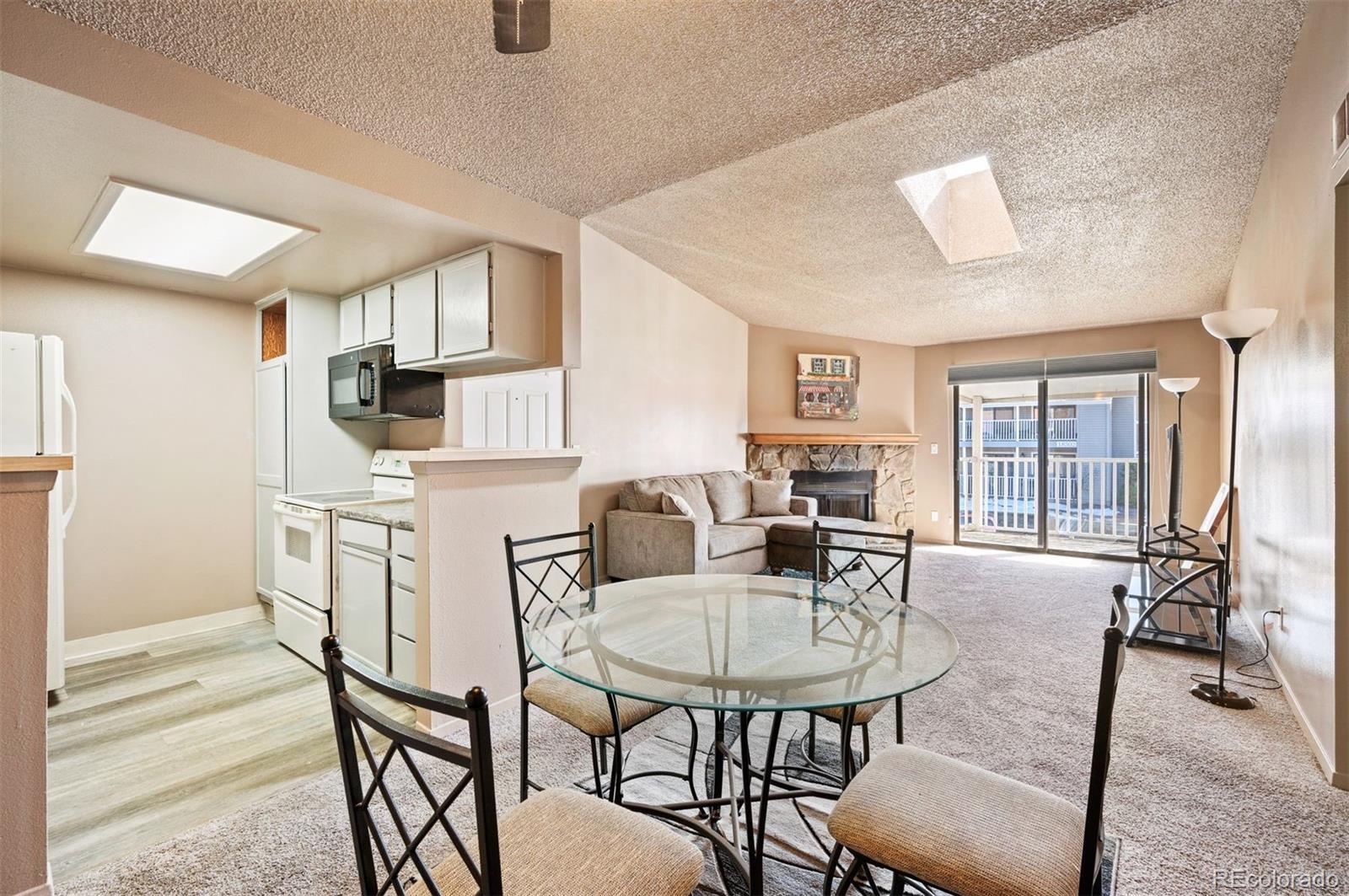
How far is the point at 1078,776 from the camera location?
6.80ft

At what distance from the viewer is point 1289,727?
8.01ft

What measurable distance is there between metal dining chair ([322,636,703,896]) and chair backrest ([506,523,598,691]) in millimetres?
604

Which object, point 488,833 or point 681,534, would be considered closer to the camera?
point 488,833

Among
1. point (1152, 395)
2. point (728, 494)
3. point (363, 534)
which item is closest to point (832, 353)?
point (728, 494)

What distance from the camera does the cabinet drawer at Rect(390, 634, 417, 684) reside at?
8.42 feet

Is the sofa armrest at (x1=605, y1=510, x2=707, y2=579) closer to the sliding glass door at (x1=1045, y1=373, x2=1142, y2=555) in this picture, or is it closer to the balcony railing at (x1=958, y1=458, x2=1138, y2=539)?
the balcony railing at (x1=958, y1=458, x2=1138, y2=539)

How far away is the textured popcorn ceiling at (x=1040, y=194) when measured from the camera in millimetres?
2338

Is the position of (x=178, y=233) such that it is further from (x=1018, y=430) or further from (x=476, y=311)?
(x=1018, y=430)

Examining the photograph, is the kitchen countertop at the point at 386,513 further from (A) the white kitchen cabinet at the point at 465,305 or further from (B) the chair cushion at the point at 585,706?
(B) the chair cushion at the point at 585,706

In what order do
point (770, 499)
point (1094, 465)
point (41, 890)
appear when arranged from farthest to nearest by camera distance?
point (1094, 465) < point (770, 499) < point (41, 890)

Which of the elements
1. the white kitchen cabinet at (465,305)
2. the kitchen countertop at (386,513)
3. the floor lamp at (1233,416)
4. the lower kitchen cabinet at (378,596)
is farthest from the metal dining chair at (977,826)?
the white kitchen cabinet at (465,305)

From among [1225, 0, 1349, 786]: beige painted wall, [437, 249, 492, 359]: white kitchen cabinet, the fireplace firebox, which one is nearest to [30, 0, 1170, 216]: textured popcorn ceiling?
[437, 249, 492, 359]: white kitchen cabinet

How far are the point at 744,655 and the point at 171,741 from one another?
94.8 inches

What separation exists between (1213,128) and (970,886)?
11.3 feet
